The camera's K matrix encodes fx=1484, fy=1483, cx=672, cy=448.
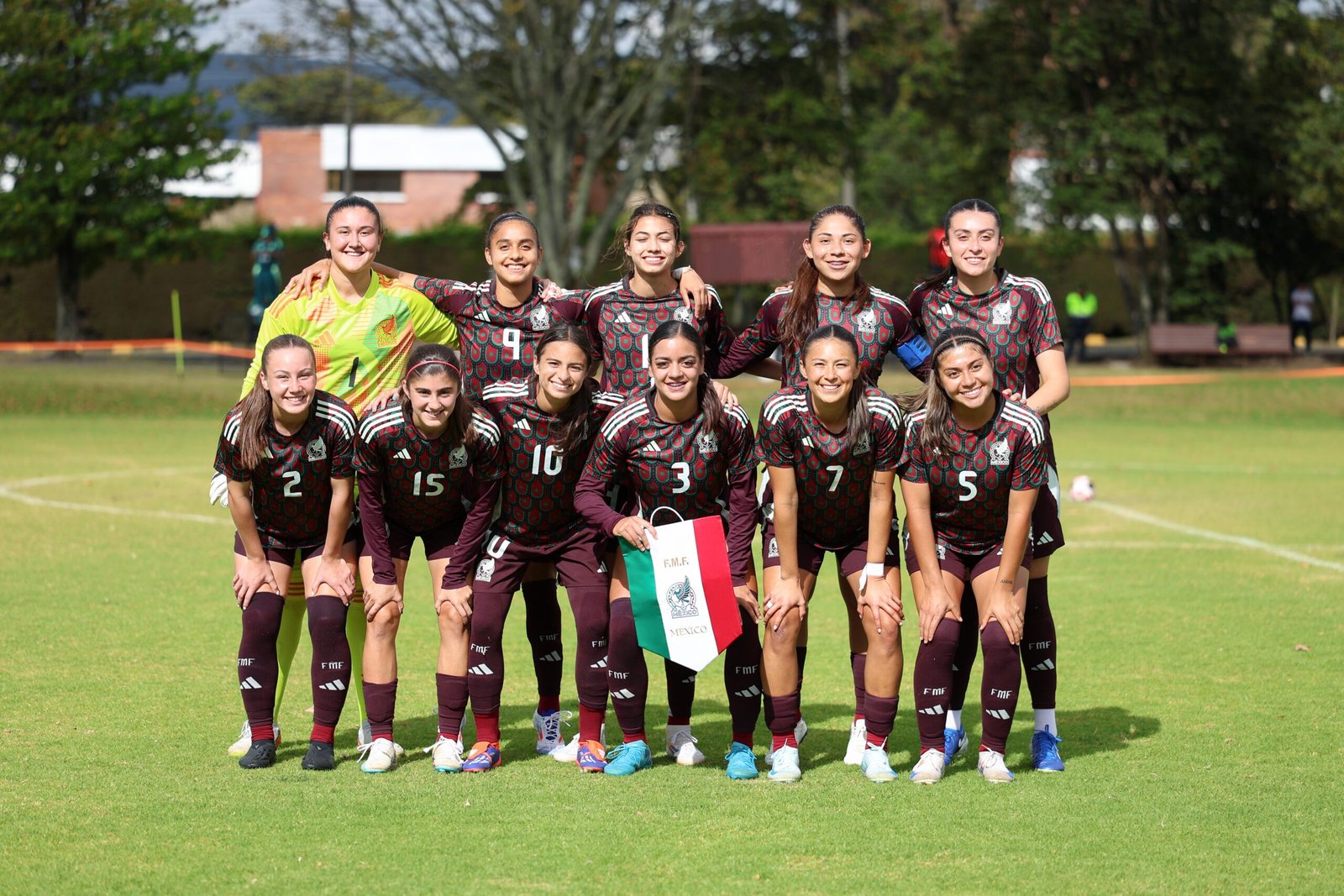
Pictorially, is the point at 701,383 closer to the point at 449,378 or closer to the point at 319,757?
the point at 449,378

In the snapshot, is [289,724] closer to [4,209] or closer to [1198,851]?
[1198,851]

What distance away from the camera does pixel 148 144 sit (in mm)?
29422

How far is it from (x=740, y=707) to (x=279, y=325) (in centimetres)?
227

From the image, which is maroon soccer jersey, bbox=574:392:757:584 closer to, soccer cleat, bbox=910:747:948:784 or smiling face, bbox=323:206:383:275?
soccer cleat, bbox=910:747:948:784

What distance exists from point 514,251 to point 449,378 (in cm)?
64

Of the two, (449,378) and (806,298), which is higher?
(806,298)

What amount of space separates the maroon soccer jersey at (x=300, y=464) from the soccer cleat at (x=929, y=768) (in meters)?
2.27

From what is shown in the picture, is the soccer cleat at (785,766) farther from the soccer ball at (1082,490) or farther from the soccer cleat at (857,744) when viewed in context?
the soccer ball at (1082,490)

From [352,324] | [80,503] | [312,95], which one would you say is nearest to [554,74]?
[312,95]

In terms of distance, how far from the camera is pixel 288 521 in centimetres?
547

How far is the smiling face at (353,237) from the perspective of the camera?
5609mm

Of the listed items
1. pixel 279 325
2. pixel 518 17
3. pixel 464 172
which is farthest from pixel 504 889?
pixel 464 172

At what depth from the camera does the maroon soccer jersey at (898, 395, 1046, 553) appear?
16.8ft

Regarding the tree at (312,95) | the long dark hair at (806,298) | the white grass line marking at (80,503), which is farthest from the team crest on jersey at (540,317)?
the tree at (312,95)
